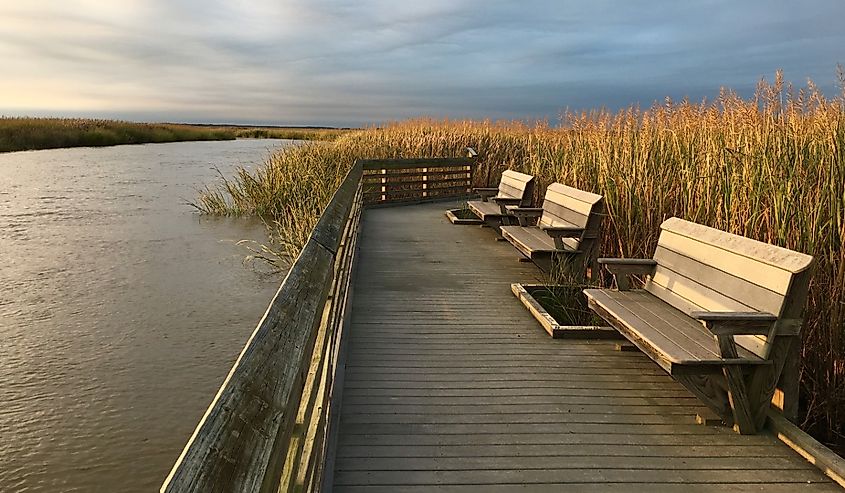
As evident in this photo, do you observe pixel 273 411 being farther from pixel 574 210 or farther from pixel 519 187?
pixel 519 187

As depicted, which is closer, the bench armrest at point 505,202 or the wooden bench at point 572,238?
the wooden bench at point 572,238

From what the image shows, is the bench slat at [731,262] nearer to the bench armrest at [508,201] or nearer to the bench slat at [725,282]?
the bench slat at [725,282]

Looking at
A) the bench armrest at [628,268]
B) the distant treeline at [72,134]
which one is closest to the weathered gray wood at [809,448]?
the bench armrest at [628,268]

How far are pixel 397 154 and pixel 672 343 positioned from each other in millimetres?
11824

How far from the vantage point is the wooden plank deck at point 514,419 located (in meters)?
2.45

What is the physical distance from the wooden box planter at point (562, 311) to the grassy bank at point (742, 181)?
2.63ft

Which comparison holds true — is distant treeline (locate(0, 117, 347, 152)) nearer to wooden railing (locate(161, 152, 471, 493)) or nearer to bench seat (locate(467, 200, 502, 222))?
bench seat (locate(467, 200, 502, 222))

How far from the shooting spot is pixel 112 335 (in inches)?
232

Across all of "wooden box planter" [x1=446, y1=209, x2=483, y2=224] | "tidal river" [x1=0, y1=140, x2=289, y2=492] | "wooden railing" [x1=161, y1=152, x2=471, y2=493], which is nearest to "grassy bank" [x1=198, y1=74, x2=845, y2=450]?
"wooden box planter" [x1=446, y1=209, x2=483, y2=224]

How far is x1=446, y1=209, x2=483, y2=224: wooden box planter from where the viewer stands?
9.33 metres

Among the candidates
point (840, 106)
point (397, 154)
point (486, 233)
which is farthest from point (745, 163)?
point (397, 154)

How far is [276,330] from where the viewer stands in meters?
1.47

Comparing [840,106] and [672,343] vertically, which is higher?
[840,106]

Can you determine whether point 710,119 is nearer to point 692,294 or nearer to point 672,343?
point 692,294
